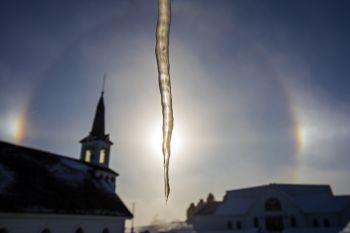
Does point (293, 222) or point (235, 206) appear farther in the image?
point (235, 206)

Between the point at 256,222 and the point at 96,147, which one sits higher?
the point at 96,147

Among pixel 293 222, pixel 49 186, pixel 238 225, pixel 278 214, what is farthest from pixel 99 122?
pixel 293 222

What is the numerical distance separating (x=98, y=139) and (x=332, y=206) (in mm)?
47154

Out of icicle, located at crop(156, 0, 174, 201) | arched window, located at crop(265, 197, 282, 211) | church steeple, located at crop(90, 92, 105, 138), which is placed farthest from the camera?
arched window, located at crop(265, 197, 282, 211)

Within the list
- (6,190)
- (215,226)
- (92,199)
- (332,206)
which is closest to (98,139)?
(92,199)

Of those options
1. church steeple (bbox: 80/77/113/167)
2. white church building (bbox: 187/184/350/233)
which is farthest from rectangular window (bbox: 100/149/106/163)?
white church building (bbox: 187/184/350/233)

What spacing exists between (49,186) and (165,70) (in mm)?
27371

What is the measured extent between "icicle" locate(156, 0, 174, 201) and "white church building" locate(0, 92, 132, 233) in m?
22.1

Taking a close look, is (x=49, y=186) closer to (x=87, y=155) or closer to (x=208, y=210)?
(x=87, y=155)

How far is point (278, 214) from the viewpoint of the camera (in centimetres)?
5184

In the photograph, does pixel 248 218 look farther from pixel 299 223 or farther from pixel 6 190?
pixel 6 190

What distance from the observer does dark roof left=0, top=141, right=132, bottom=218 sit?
2158cm

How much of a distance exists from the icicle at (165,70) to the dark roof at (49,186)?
2208 cm

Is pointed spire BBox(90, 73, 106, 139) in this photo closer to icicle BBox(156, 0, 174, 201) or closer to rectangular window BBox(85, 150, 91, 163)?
rectangular window BBox(85, 150, 91, 163)
